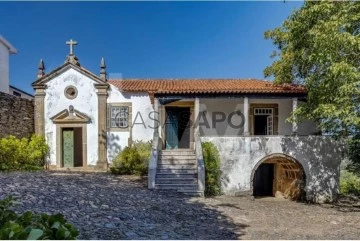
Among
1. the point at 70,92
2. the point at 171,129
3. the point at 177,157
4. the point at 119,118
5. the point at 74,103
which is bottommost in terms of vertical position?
the point at 177,157

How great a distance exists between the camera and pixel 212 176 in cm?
1309

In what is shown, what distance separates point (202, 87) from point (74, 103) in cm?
727

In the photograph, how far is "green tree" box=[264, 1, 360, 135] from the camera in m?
10.0

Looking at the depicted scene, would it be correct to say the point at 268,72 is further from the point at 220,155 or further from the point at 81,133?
the point at 81,133

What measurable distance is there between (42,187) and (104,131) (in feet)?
22.3

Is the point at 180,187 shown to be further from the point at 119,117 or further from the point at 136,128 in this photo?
the point at 119,117

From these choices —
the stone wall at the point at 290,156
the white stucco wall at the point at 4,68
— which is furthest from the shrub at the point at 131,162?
the white stucco wall at the point at 4,68

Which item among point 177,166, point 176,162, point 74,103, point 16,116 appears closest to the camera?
point 177,166

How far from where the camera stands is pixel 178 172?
13242 millimetres

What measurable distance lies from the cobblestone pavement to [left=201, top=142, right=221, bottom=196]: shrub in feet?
1.84

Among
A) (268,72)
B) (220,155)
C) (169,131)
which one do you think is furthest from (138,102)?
(268,72)

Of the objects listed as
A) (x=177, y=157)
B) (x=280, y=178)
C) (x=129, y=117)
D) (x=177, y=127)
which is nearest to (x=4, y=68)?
(x=129, y=117)

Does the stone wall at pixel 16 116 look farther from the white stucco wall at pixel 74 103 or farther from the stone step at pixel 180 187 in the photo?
the stone step at pixel 180 187

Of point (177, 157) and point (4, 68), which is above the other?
point (4, 68)
